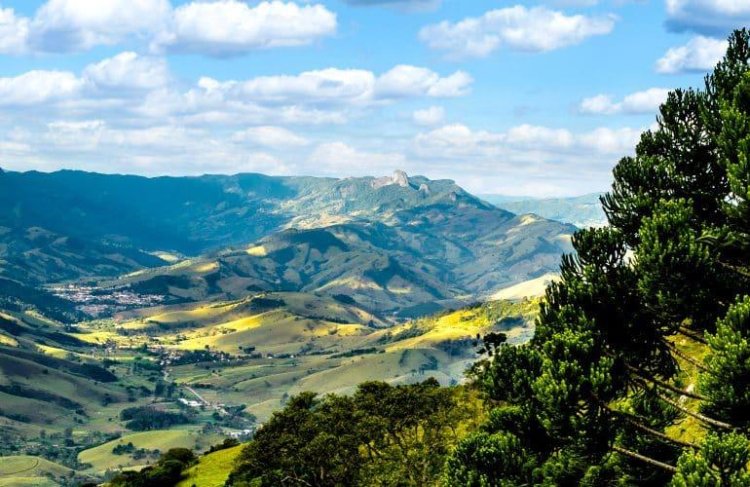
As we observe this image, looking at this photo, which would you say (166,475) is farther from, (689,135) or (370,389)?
(689,135)

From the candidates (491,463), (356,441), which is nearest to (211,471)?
(356,441)

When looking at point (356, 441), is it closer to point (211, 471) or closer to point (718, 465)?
point (211, 471)

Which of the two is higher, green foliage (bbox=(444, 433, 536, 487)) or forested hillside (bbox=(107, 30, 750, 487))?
forested hillside (bbox=(107, 30, 750, 487))

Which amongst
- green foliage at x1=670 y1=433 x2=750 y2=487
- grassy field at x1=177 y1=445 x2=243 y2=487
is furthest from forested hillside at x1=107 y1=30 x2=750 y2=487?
grassy field at x1=177 y1=445 x2=243 y2=487

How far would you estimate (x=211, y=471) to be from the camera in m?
134

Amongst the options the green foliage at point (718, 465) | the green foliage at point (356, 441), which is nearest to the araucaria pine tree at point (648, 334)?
the green foliage at point (718, 465)

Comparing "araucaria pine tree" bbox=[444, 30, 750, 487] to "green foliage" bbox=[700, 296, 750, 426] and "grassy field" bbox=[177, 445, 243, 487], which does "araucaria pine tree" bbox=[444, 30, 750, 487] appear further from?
"grassy field" bbox=[177, 445, 243, 487]

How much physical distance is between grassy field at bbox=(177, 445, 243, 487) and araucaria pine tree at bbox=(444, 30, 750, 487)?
290 ft

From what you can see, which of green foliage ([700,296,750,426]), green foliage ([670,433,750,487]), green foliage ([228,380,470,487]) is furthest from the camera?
green foliage ([228,380,470,487])

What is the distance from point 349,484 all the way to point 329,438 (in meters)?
6.06

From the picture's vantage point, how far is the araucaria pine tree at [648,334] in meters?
27.0

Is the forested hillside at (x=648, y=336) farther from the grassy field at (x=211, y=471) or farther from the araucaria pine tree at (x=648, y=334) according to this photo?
the grassy field at (x=211, y=471)

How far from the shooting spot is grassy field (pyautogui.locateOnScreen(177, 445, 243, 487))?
4820 inches

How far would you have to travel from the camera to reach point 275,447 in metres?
87.4
